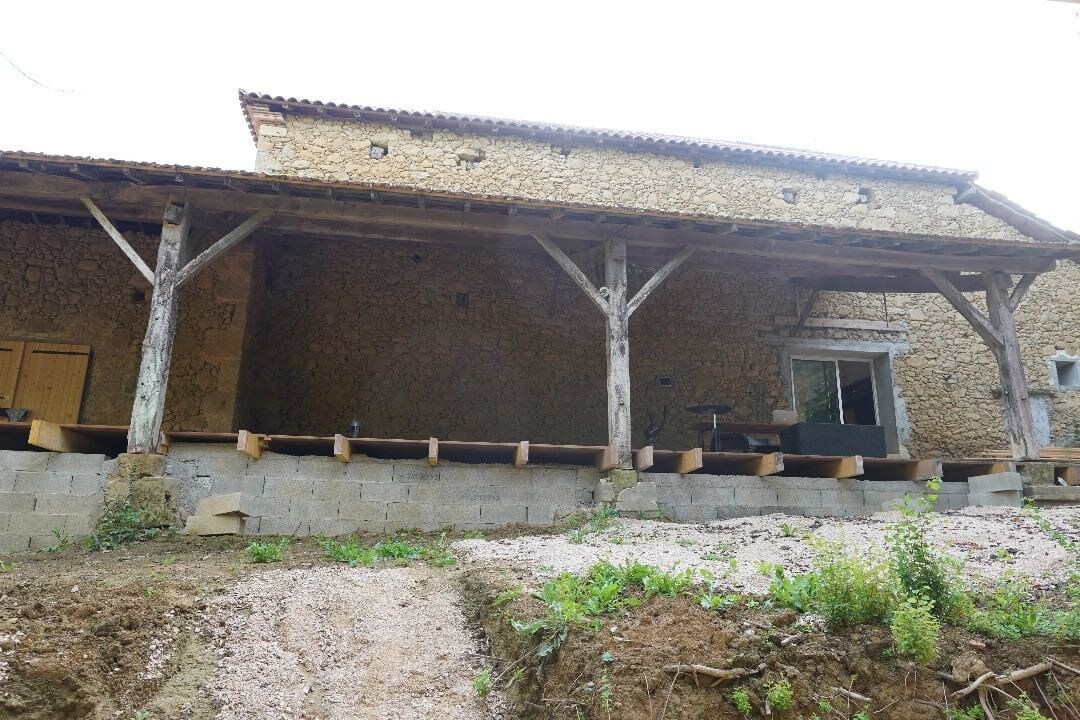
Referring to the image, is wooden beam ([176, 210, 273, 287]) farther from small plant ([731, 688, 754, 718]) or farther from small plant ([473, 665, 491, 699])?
small plant ([731, 688, 754, 718])

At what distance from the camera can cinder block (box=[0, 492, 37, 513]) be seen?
6.08m

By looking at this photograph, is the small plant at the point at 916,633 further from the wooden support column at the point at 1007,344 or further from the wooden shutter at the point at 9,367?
the wooden shutter at the point at 9,367

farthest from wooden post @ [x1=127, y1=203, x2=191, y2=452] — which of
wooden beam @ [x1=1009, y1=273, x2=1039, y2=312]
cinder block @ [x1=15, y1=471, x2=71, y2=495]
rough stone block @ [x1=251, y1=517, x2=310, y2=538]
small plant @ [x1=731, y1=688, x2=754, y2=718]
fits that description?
wooden beam @ [x1=1009, y1=273, x2=1039, y2=312]

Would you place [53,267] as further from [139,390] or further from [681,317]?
[681,317]

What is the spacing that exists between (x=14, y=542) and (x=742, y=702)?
18.2 ft

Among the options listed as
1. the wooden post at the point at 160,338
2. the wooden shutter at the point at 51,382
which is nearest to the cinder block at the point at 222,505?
the wooden post at the point at 160,338

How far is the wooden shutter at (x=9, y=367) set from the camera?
8516 millimetres

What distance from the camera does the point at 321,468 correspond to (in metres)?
6.50

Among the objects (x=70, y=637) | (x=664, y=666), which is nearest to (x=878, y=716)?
(x=664, y=666)

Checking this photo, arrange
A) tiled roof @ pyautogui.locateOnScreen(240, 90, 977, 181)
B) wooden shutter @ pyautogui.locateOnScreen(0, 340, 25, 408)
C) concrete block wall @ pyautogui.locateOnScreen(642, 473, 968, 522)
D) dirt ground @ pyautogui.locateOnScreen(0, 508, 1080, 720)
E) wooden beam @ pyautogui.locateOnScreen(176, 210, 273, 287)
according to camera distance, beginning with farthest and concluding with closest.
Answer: tiled roof @ pyautogui.locateOnScreen(240, 90, 977, 181) < wooden shutter @ pyautogui.locateOnScreen(0, 340, 25, 408) < concrete block wall @ pyautogui.locateOnScreen(642, 473, 968, 522) < wooden beam @ pyautogui.locateOnScreen(176, 210, 273, 287) < dirt ground @ pyautogui.locateOnScreen(0, 508, 1080, 720)

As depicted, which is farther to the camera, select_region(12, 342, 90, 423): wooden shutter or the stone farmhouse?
select_region(12, 342, 90, 423): wooden shutter

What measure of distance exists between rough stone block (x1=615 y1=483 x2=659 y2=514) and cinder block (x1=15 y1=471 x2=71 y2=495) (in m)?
4.36

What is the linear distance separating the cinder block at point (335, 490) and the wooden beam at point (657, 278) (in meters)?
2.90

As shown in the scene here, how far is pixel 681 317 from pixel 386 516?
205 inches
